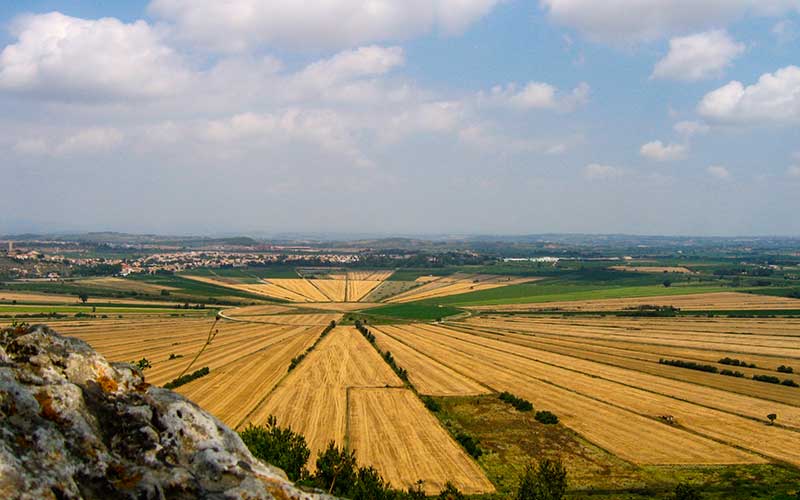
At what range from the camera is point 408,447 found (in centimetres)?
3925

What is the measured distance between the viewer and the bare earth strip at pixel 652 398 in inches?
1672

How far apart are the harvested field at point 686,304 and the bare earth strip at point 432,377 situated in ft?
208

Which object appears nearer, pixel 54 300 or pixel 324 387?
pixel 324 387

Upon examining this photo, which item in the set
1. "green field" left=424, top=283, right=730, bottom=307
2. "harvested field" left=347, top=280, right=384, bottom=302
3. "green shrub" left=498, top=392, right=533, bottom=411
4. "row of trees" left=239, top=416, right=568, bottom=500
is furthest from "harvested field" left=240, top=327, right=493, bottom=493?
"harvested field" left=347, top=280, right=384, bottom=302

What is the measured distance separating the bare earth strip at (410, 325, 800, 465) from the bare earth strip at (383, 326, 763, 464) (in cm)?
160

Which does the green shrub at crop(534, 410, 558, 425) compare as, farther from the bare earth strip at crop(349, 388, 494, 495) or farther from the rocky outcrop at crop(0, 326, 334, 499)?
the rocky outcrop at crop(0, 326, 334, 499)

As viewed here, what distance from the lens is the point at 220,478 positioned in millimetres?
9383

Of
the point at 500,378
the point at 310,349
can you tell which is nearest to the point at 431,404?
the point at 500,378

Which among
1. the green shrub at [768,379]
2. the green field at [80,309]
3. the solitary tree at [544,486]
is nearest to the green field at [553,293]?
the green field at [80,309]

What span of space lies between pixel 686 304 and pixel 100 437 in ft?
490

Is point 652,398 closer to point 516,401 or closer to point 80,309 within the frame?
point 516,401

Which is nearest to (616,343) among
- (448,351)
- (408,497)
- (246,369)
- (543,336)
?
(543,336)

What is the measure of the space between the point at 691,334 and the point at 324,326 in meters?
69.6

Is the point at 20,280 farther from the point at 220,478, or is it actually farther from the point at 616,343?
the point at 220,478
